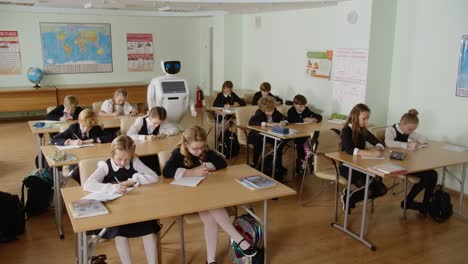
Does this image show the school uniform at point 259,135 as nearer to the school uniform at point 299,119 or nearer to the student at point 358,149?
the school uniform at point 299,119

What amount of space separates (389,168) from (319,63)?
3635 mm

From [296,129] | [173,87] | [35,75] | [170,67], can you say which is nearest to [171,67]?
[170,67]

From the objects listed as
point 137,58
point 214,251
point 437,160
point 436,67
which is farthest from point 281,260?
point 137,58

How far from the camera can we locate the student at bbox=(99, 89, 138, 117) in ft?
19.4

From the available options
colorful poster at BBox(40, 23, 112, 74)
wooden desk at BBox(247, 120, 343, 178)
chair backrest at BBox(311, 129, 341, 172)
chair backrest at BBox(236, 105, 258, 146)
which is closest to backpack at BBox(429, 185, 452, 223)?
chair backrest at BBox(311, 129, 341, 172)

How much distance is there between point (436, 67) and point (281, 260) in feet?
10.7

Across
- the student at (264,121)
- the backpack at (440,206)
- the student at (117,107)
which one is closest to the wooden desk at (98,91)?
the student at (117,107)

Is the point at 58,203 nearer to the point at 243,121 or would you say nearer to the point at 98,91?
the point at 243,121

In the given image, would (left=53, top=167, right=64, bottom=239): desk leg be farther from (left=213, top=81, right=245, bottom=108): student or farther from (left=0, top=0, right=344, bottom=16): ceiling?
(left=0, top=0, right=344, bottom=16): ceiling

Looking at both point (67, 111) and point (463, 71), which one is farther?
point (67, 111)

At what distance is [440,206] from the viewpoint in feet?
14.2

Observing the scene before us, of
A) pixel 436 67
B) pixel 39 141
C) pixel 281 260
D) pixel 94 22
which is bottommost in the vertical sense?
pixel 281 260

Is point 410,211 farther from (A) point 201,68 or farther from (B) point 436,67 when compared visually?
(A) point 201,68

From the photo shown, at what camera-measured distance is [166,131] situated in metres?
4.76
